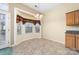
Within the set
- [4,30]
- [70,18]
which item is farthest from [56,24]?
[4,30]

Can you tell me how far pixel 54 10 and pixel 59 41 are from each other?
0.78 meters

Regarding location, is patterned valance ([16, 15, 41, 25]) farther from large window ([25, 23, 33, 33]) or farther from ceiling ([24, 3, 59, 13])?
ceiling ([24, 3, 59, 13])

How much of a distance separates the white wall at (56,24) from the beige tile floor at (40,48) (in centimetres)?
17

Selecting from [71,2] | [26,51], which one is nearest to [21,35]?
[26,51]

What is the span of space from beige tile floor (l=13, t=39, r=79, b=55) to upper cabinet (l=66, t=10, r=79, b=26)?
1.88 ft

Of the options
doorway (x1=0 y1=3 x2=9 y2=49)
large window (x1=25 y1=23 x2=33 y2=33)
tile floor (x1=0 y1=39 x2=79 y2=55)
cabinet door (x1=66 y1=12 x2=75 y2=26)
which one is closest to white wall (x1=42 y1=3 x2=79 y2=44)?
cabinet door (x1=66 y1=12 x2=75 y2=26)

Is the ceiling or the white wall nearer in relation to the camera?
the ceiling

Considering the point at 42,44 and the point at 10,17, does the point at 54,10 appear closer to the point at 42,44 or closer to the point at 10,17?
the point at 42,44

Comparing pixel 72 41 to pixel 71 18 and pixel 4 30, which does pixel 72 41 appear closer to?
pixel 71 18

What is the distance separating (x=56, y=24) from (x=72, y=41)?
578 mm

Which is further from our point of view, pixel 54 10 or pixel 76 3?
pixel 54 10

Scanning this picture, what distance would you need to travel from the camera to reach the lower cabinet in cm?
275

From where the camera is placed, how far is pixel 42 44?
9.28ft

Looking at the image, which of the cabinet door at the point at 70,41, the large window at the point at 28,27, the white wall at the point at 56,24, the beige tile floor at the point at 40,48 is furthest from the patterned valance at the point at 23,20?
the cabinet door at the point at 70,41
